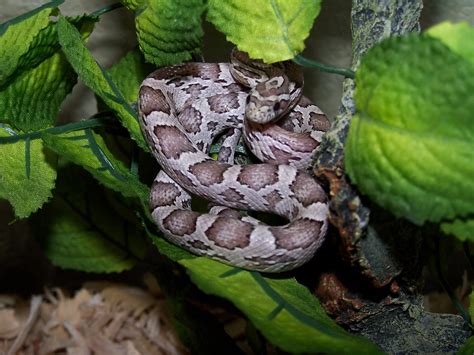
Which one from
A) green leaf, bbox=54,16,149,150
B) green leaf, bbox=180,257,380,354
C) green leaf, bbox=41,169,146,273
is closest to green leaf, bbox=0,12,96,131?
green leaf, bbox=54,16,149,150

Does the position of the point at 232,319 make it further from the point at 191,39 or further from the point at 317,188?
the point at 191,39

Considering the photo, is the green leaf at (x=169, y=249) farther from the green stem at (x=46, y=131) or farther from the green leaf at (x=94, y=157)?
the green stem at (x=46, y=131)

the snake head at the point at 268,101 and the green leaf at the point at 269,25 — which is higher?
the green leaf at the point at 269,25

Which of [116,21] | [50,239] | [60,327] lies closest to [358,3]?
[116,21]

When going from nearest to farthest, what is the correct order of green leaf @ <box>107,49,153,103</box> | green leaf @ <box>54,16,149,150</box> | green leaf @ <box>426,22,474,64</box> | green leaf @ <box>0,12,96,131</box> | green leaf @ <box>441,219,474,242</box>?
green leaf @ <box>426,22,474,64</box>, green leaf @ <box>441,219,474,242</box>, green leaf @ <box>54,16,149,150</box>, green leaf @ <box>0,12,96,131</box>, green leaf @ <box>107,49,153,103</box>

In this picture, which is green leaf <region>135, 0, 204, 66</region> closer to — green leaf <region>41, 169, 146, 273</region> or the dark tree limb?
the dark tree limb

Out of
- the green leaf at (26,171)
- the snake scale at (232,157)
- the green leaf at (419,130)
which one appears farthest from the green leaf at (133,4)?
the green leaf at (419,130)
